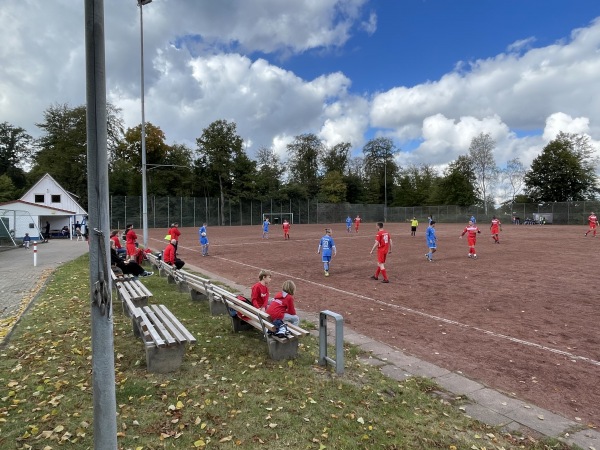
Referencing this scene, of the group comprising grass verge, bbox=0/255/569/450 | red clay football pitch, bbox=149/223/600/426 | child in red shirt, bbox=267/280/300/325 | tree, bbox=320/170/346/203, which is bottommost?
red clay football pitch, bbox=149/223/600/426

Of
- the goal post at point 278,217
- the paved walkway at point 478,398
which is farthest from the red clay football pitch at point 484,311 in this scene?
the goal post at point 278,217

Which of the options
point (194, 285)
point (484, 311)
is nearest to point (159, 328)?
point (194, 285)

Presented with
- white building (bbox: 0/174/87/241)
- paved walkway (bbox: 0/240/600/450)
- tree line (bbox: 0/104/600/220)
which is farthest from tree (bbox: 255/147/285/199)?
paved walkway (bbox: 0/240/600/450)

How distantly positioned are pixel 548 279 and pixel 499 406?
9.80 m

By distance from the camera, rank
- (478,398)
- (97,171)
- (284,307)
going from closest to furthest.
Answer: (97,171)
(478,398)
(284,307)

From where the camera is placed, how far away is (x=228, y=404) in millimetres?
4156

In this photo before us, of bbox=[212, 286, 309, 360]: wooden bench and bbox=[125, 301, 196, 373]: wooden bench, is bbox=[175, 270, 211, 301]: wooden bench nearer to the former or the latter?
bbox=[212, 286, 309, 360]: wooden bench

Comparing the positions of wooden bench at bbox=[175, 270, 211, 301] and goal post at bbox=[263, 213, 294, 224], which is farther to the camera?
goal post at bbox=[263, 213, 294, 224]

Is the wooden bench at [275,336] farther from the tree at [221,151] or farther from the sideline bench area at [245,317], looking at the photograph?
the tree at [221,151]

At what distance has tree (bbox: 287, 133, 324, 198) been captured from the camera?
275 ft

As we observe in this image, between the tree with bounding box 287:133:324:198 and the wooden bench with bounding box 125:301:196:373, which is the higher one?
the tree with bounding box 287:133:324:198

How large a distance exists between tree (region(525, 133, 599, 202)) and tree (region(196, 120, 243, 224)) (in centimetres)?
5155

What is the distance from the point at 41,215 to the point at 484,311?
36.6 metres

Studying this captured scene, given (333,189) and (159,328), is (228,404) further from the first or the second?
(333,189)
